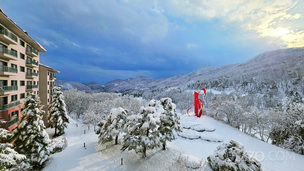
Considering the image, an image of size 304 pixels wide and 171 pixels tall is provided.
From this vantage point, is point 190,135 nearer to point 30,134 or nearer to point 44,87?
point 30,134

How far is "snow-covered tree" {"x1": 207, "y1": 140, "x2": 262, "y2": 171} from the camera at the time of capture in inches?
455

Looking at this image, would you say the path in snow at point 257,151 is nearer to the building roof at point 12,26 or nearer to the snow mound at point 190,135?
the snow mound at point 190,135

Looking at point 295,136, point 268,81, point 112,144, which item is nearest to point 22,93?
point 112,144

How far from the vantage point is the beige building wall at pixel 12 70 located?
58.4ft

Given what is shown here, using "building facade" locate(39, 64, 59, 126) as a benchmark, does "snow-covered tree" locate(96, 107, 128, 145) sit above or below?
below

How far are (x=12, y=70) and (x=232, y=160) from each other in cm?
3066

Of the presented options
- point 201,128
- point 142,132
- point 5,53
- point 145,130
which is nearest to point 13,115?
point 5,53

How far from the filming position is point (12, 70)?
64.3ft

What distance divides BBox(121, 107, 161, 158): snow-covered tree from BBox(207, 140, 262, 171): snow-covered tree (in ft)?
20.5

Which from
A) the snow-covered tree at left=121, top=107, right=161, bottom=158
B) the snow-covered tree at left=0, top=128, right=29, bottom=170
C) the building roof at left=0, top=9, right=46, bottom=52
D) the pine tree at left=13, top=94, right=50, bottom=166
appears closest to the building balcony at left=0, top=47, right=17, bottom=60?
the building roof at left=0, top=9, right=46, bottom=52

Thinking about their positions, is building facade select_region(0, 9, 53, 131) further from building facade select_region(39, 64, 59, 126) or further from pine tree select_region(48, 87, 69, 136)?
building facade select_region(39, 64, 59, 126)

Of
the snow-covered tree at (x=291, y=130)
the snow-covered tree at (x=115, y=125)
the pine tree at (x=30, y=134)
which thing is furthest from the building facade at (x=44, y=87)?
the snow-covered tree at (x=291, y=130)

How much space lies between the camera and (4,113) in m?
18.0

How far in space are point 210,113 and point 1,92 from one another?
48.8m
